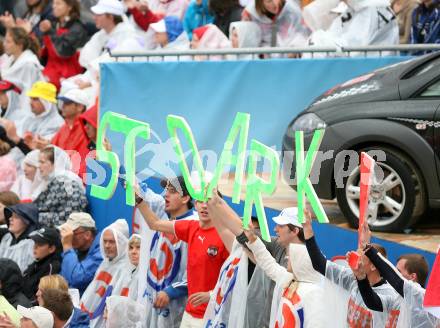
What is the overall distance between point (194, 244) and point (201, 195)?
2.91 ft

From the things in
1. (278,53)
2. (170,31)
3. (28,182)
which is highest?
(170,31)

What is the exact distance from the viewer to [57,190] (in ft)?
46.6

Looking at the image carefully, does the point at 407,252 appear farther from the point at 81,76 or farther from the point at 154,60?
the point at 81,76

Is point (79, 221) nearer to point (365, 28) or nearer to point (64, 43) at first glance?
point (365, 28)

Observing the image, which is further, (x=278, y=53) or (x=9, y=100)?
(x=9, y=100)

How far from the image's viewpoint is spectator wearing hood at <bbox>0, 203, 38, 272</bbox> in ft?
44.3

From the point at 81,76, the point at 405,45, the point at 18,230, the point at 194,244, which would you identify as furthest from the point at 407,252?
the point at 81,76

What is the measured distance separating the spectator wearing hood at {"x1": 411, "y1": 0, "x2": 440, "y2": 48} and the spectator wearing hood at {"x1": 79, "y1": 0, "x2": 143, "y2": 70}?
3621 mm

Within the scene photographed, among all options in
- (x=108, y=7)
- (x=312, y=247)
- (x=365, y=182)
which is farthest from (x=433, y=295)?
(x=108, y=7)

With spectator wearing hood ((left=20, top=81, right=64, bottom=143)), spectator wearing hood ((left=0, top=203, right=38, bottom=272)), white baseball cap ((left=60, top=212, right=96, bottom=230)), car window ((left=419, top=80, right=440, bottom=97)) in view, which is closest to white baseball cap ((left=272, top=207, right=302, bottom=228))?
car window ((left=419, top=80, right=440, bottom=97))

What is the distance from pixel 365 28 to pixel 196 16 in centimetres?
301

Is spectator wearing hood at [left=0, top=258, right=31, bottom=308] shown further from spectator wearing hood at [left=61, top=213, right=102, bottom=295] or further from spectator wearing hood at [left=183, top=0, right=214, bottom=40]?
spectator wearing hood at [left=183, top=0, right=214, bottom=40]

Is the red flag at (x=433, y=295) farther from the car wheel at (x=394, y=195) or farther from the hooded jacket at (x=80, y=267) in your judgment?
the hooded jacket at (x=80, y=267)

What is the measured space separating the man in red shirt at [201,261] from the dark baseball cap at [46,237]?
6.91ft
